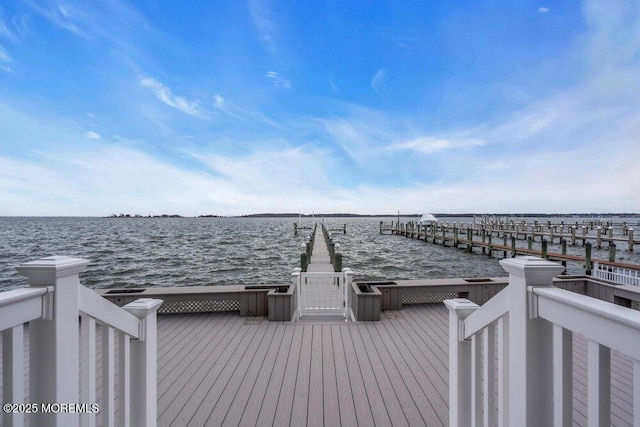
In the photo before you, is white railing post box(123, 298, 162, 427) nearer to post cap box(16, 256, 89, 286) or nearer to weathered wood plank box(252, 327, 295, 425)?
post cap box(16, 256, 89, 286)

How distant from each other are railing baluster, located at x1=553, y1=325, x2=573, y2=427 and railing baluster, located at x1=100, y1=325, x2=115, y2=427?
78.6 inches

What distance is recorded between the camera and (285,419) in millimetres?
2469

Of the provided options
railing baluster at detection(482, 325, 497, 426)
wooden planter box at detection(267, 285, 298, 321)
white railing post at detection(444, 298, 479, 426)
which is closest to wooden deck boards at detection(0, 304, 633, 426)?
wooden planter box at detection(267, 285, 298, 321)

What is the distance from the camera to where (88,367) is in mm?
1240

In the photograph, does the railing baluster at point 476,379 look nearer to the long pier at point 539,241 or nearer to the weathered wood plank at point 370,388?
the weathered wood plank at point 370,388

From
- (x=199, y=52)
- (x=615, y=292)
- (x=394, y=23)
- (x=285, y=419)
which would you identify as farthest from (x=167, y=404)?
(x=394, y=23)

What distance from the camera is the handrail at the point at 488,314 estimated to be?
1272mm

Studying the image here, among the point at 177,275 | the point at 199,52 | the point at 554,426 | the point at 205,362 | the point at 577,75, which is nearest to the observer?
the point at 554,426

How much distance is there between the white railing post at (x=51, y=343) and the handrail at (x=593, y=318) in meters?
1.86

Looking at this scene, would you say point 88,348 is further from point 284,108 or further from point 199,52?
point 284,108

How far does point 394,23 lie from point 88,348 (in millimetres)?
15233

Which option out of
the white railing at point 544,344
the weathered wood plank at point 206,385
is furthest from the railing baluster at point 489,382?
the weathered wood plank at point 206,385

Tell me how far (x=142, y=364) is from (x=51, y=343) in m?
0.67

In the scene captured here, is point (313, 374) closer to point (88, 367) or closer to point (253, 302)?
point (253, 302)
